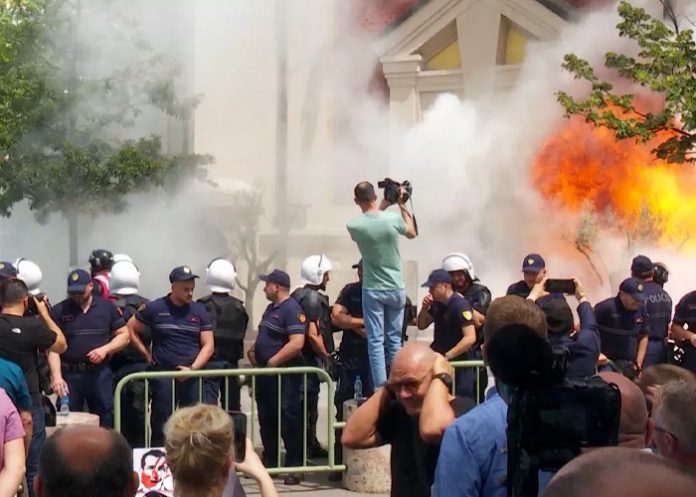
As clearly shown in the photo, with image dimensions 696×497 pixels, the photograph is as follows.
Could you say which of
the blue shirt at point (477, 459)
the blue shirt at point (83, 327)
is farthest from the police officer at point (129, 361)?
the blue shirt at point (477, 459)

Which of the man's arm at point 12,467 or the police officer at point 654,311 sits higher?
the police officer at point 654,311

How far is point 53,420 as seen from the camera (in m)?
6.07

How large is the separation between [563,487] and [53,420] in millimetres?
5057

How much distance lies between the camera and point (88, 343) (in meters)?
6.84

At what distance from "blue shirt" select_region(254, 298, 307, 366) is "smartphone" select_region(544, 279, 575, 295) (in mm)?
1714

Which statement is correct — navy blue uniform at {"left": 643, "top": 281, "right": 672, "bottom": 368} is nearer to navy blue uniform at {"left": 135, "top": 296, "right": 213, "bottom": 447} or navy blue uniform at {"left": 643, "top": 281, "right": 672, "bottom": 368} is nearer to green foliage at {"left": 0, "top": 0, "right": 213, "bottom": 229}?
navy blue uniform at {"left": 135, "top": 296, "right": 213, "bottom": 447}

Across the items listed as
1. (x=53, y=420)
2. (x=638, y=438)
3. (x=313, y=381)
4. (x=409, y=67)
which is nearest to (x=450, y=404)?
(x=638, y=438)

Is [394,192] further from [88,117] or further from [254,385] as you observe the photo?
[88,117]

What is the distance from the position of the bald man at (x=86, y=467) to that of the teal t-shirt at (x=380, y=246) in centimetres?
478

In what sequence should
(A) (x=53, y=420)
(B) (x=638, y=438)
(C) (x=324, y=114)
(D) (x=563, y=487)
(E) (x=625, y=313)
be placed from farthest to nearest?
(C) (x=324, y=114) → (E) (x=625, y=313) → (A) (x=53, y=420) → (B) (x=638, y=438) → (D) (x=563, y=487)

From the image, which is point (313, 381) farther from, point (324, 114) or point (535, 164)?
point (324, 114)

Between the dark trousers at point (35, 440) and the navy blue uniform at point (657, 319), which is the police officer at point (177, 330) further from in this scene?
the navy blue uniform at point (657, 319)

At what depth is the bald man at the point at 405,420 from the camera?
3.64 m

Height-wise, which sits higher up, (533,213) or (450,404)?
(533,213)
